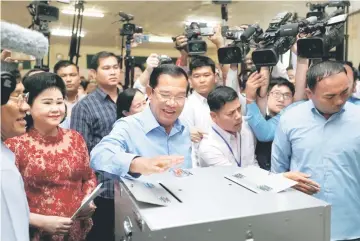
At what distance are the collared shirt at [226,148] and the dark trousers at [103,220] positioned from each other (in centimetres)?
56

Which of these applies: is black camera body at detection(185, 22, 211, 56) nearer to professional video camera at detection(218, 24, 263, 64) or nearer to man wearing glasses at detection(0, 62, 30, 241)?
professional video camera at detection(218, 24, 263, 64)

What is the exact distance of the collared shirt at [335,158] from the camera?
124 centimetres

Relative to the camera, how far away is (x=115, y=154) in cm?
104

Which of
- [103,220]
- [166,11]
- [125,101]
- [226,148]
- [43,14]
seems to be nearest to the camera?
[226,148]

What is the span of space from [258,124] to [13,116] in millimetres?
1113

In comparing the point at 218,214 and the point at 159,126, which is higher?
the point at 159,126

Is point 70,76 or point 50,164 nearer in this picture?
point 50,164

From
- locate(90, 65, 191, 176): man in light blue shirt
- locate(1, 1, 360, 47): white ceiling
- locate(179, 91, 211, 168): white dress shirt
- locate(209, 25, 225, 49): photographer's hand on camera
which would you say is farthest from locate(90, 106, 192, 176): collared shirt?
locate(1, 1, 360, 47): white ceiling

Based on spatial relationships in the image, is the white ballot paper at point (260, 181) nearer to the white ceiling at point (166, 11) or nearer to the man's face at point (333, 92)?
the man's face at point (333, 92)

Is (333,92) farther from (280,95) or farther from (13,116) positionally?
(13,116)

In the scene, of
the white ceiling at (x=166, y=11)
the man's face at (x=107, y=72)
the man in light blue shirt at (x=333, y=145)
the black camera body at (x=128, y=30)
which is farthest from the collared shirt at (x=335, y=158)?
the white ceiling at (x=166, y=11)

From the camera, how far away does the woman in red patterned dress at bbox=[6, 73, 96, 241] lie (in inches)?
51.8

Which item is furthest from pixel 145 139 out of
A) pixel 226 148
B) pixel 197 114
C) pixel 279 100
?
pixel 279 100

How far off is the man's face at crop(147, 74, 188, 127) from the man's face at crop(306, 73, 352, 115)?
1.54 ft
